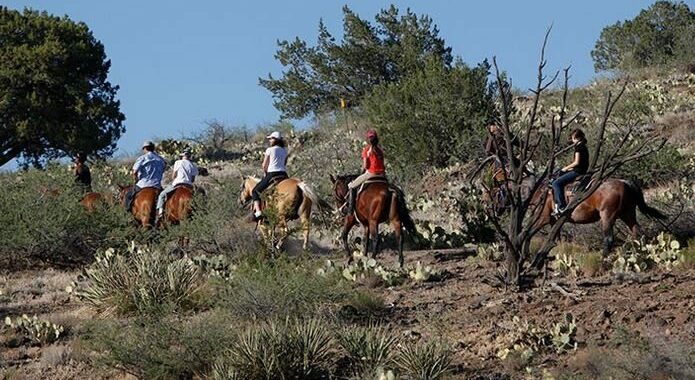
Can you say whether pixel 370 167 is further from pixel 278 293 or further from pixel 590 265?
pixel 278 293

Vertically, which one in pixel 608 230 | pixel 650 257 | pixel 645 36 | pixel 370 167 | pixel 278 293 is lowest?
pixel 278 293

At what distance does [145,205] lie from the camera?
76.4 feet

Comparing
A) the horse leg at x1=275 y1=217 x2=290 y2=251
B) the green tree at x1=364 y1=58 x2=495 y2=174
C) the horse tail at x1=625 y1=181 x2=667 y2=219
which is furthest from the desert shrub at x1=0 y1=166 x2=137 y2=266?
the green tree at x1=364 y1=58 x2=495 y2=174

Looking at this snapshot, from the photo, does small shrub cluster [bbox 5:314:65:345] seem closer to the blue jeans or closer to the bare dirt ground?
the bare dirt ground

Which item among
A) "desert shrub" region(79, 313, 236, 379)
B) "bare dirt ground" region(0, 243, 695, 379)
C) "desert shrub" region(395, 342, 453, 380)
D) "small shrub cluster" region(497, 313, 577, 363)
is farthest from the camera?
"desert shrub" region(79, 313, 236, 379)

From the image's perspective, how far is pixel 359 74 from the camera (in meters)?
49.2

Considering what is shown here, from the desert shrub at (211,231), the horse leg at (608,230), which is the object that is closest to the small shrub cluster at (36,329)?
the desert shrub at (211,231)

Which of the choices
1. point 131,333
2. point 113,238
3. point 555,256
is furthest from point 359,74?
point 131,333

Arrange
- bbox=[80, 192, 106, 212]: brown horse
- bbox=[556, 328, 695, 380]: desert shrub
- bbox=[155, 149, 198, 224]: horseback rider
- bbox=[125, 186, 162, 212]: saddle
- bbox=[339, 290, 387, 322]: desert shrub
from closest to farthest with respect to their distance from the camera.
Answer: bbox=[556, 328, 695, 380]: desert shrub < bbox=[339, 290, 387, 322]: desert shrub < bbox=[155, 149, 198, 224]: horseback rider < bbox=[80, 192, 106, 212]: brown horse < bbox=[125, 186, 162, 212]: saddle

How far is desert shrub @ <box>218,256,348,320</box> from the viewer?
47.2 ft

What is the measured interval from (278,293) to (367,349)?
83.0 inches

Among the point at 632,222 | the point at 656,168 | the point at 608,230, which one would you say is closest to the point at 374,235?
the point at 608,230

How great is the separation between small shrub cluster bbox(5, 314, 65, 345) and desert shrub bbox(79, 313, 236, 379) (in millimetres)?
1777

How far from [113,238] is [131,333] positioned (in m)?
8.83
